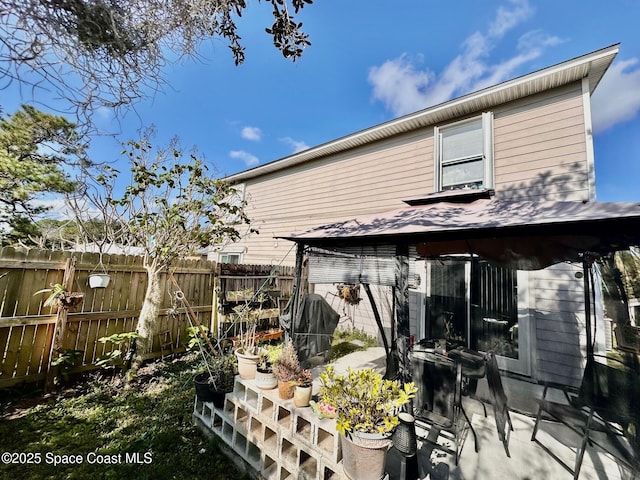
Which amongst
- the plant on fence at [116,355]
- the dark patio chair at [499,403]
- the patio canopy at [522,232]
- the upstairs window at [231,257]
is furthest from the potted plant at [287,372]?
the upstairs window at [231,257]

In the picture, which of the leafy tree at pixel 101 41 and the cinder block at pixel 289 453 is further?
the cinder block at pixel 289 453

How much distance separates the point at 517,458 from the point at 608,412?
1.02 metres

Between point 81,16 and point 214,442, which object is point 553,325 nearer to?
point 214,442

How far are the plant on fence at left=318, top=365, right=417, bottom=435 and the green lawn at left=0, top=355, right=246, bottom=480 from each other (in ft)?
4.65

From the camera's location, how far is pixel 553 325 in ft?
14.1

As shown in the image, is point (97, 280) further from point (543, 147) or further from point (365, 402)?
point (543, 147)

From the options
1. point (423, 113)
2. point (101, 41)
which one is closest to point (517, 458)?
point (101, 41)

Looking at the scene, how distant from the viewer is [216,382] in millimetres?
3117

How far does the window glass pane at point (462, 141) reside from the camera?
544cm

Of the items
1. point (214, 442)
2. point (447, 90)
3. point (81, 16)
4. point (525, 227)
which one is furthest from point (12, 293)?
point (447, 90)

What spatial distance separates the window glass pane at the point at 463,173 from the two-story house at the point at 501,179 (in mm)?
20

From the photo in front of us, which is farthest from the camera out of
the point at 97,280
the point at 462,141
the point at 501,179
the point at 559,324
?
the point at 462,141

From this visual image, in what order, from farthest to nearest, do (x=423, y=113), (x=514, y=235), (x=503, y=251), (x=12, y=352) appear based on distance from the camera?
(x=423, y=113), (x=12, y=352), (x=503, y=251), (x=514, y=235)

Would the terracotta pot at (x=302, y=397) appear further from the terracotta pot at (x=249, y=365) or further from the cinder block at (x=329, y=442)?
the terracotta pot at (x=249, y=365)
